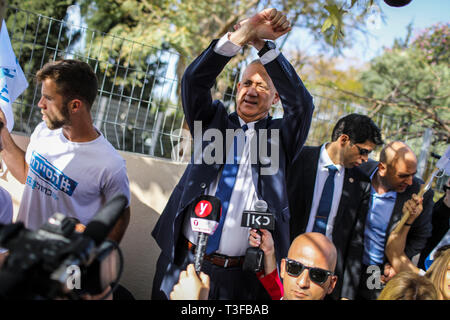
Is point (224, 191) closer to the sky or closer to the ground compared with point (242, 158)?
closer to the ground

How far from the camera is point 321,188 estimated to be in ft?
10.9

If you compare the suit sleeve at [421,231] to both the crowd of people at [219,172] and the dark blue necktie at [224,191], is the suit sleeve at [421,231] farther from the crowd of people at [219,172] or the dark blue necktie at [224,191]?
the dark blue necktie at [224,191]

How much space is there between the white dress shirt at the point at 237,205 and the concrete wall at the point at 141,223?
154 centimetres

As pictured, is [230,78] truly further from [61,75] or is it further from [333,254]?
[333,254]

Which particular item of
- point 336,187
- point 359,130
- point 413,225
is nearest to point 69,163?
point 336,187

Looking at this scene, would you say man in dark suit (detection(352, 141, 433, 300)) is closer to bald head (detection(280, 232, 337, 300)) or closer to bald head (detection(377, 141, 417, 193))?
bald head (detection(377, 141, 417, 193))

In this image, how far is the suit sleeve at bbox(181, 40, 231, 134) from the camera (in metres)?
2.47

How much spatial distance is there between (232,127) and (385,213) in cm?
159

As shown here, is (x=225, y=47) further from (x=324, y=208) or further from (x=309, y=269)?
(x=324, y=208)

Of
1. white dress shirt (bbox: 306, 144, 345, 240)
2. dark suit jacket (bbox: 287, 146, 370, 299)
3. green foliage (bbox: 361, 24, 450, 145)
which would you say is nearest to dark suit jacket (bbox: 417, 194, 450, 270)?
dark suit jacket (bbox: 287, 146, 370, 299)

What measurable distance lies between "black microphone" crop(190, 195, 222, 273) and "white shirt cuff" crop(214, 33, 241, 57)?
0.97 meters

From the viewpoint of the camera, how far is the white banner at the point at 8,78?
2996mm
